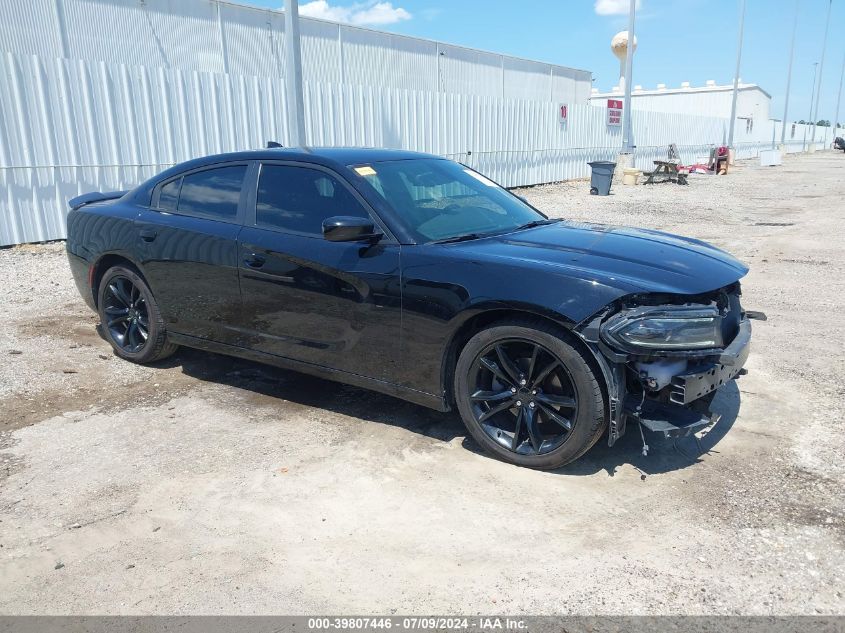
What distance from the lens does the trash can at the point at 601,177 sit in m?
19.9

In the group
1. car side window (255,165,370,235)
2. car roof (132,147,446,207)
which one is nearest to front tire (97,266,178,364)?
car roof (132,147,446,207)

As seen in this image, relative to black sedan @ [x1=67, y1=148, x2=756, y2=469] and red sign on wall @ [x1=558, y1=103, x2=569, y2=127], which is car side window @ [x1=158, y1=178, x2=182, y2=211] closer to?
black sedan @ [x1=67, y1=148, x2=756, y2=469]

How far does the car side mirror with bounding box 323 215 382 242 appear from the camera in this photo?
3744 millimetres

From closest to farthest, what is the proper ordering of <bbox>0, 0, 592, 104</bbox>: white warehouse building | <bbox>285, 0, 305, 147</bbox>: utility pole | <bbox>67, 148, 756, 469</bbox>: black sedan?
<bbox>67, 148, 756, 469</bbox>: black sedan
<bbox>285, 0, 305, 147</bbox>: utility pole
<bbox>0, 0, 592, 104</bbox>: white warehouse building

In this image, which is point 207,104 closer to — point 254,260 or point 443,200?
point 254,260

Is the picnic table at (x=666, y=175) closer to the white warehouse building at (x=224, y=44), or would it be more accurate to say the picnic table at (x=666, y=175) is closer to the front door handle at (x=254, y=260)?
the white warehouse building at (x=224, y=44)

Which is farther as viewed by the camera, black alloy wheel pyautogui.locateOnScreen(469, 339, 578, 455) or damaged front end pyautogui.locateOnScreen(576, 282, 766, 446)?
black alloy wheel pyautogui.locateOnScreen(469, 339, 578, 455)

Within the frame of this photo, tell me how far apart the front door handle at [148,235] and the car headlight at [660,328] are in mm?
3455

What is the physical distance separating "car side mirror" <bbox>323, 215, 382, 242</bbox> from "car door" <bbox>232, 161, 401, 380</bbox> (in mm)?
122

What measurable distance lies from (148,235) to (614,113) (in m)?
25.2

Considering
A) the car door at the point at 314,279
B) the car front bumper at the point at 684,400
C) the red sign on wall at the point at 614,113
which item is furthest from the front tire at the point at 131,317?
the red sign on wall at the point at 614,113

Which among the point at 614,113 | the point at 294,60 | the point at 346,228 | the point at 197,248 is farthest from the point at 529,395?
the point at 614,113

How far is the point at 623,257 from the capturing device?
362cm

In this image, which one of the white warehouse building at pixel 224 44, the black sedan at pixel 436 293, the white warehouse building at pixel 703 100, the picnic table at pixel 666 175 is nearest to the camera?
the black sedan at pixel 436 293
